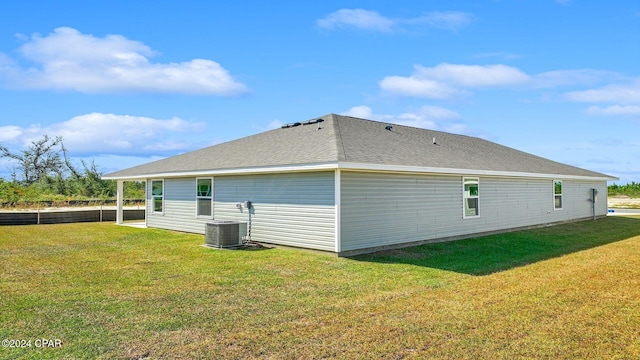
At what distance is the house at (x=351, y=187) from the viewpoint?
9.94 meters

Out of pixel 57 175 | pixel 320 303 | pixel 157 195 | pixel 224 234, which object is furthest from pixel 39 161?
pixel 320 303

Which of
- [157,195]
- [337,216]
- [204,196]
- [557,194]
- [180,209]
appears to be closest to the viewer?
[337,216]

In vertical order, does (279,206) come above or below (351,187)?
below

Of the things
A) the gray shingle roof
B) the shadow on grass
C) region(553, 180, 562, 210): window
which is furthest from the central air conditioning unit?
region(553, 180, 562, 210): window

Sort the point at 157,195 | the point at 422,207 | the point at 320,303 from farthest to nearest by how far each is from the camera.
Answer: the point at 157,195
the point at 422,207
the point at 320,303

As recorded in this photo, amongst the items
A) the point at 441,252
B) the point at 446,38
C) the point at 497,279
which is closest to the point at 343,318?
the point at 497,279

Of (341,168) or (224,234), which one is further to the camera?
(224,234)

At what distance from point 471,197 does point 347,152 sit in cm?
565

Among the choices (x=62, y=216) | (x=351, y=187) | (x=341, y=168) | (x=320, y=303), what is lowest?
(x=320, y=303)

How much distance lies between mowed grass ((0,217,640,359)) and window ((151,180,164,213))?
5.41m

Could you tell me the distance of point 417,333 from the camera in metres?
4.61

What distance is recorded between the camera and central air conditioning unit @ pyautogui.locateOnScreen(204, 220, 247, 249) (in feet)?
35.9

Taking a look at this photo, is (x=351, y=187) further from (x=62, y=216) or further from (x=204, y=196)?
(x=62, y=216)

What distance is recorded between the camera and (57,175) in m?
35.1
